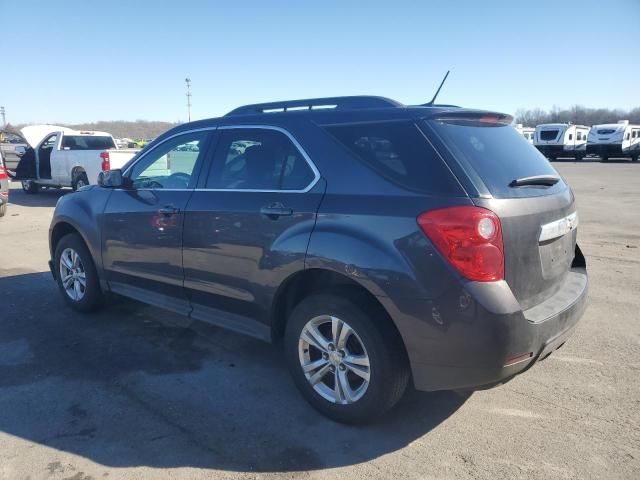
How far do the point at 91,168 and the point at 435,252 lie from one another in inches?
534

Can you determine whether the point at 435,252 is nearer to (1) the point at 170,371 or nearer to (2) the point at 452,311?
(2) the point at 452,311

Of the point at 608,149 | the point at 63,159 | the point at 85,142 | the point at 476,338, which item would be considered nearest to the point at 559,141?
the point at 608,149

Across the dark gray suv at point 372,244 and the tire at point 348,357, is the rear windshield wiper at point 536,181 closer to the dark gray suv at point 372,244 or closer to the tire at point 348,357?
the dark gray suv at point 372,244

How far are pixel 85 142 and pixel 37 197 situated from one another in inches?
101

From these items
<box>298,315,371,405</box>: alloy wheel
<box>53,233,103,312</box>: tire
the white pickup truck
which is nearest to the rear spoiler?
<box>298,315,371,405</box>: alloy wheel

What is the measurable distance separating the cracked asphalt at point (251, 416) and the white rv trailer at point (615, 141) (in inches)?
1460

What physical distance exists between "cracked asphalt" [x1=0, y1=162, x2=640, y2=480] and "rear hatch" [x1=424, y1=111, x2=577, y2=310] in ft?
2.77

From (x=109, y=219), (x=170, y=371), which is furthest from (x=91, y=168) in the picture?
(x=170, y=371)

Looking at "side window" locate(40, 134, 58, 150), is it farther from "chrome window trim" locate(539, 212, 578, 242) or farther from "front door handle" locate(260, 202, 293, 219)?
"chrome window trim" locate(539, 212, 578, 242)

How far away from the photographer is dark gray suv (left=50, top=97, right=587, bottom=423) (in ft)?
8.59

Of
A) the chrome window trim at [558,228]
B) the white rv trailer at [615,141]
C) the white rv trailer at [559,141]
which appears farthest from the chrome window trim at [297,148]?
the white rv trailer at [615,141]

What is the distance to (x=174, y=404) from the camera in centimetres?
336

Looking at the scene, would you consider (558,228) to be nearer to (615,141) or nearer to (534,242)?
(534,242)

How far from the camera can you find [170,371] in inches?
151
